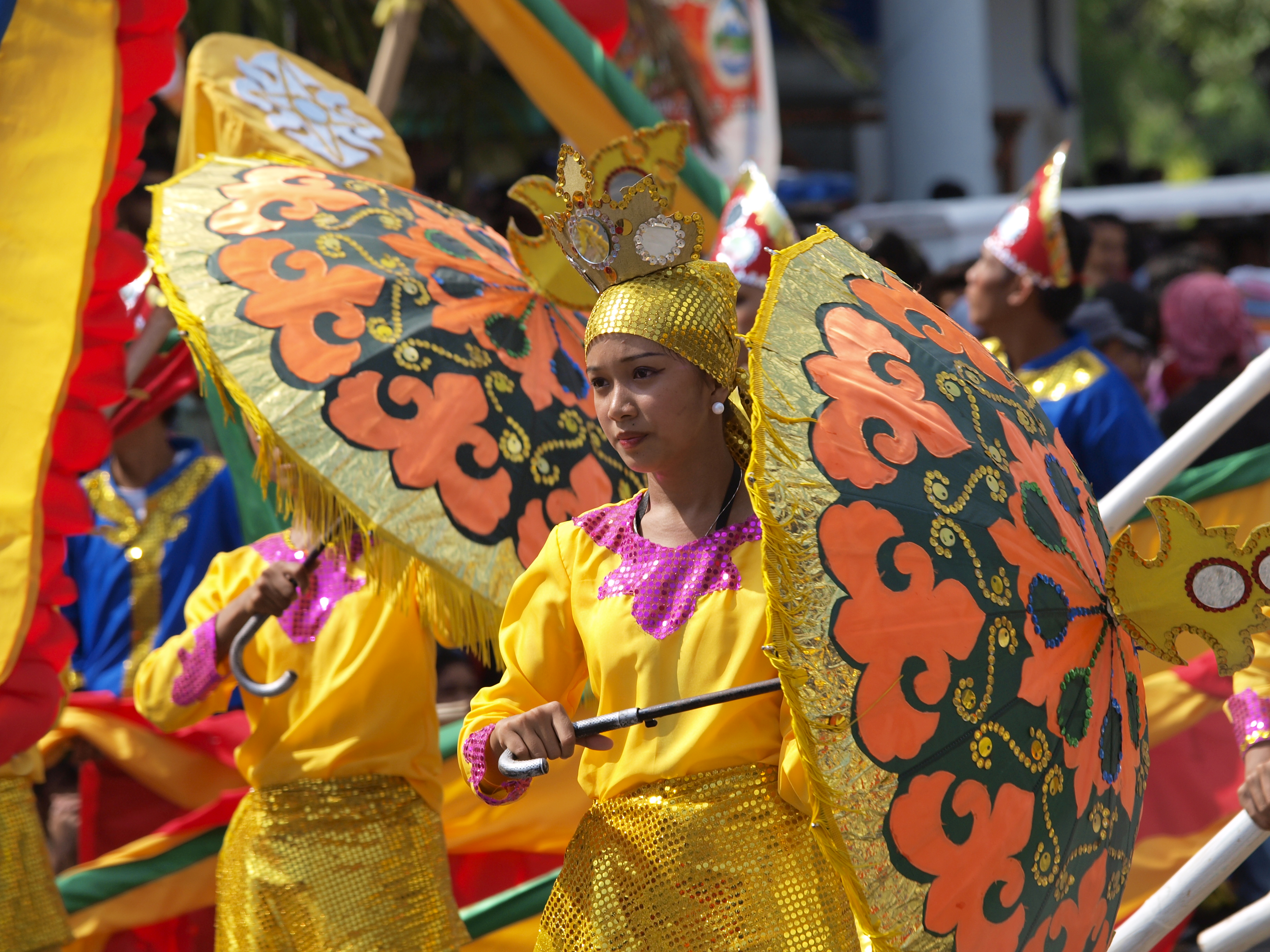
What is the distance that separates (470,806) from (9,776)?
1.14 meters

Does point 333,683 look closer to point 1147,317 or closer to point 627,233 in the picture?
point 627,233

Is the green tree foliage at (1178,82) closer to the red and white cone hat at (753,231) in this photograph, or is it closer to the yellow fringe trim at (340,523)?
the red and white cone hat at (753,231)

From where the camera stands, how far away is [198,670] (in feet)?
10.5

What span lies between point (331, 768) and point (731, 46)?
4664 mm

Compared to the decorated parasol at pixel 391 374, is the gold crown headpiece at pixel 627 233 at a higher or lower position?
higher

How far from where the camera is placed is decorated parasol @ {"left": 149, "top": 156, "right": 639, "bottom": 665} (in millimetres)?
2666

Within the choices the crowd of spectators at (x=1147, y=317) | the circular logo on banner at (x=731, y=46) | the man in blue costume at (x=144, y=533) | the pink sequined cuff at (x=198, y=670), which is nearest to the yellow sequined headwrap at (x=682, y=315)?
the crowd of spectators at (x=1147, y=317)

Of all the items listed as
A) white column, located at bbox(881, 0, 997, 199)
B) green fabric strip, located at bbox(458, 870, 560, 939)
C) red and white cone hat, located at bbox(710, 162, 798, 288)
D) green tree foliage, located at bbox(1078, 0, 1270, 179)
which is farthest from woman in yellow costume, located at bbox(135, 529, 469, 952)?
green tree foliage, located at bbox(1078, 0, 1270, 179)

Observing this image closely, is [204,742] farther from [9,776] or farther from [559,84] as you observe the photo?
[559,84]

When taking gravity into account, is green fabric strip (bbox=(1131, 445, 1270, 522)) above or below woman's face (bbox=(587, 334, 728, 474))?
below

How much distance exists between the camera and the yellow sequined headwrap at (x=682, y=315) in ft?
7.13

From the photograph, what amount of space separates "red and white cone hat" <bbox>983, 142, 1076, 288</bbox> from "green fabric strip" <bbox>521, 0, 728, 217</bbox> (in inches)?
39.1

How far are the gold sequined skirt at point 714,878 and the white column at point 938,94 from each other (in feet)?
44.5

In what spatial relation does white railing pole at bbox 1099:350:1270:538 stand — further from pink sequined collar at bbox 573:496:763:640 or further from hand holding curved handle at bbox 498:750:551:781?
hand holding curved handle at bbox 498:750:551:781
